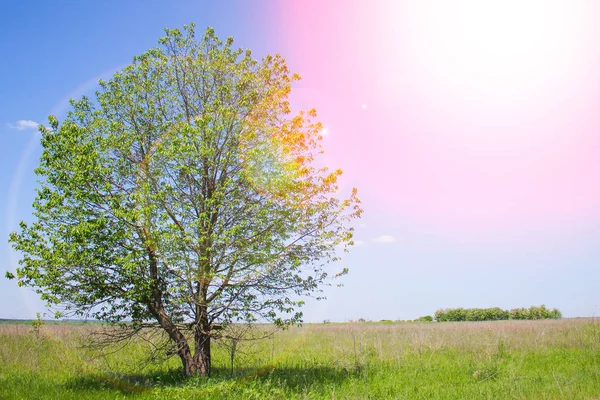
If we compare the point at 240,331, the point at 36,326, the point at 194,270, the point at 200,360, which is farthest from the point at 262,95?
the point at 36,326

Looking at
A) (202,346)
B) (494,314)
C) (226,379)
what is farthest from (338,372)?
(494,314)

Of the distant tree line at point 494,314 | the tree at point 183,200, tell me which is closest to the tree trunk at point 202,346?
the tree at point 183,200

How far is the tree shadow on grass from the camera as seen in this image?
12586mm

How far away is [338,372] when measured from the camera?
48.5ft

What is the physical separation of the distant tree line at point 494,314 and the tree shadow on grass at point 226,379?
6634 centimetres

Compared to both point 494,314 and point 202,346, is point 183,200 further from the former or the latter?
point 494,314

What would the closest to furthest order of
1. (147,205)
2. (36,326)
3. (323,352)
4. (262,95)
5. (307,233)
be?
(147,205), (36,326), (307,233), (262,95), (323,352)

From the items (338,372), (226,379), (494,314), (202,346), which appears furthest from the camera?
(494,314)

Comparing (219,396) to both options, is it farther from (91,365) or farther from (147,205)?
(91,365)

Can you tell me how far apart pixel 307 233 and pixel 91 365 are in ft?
33.5

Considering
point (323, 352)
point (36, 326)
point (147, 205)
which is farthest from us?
point (323, 352)

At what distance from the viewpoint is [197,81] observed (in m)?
15.2

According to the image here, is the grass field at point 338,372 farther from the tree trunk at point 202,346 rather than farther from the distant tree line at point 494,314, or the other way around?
the distant tree line at point 494,314

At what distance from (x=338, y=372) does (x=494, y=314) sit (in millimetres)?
68760
